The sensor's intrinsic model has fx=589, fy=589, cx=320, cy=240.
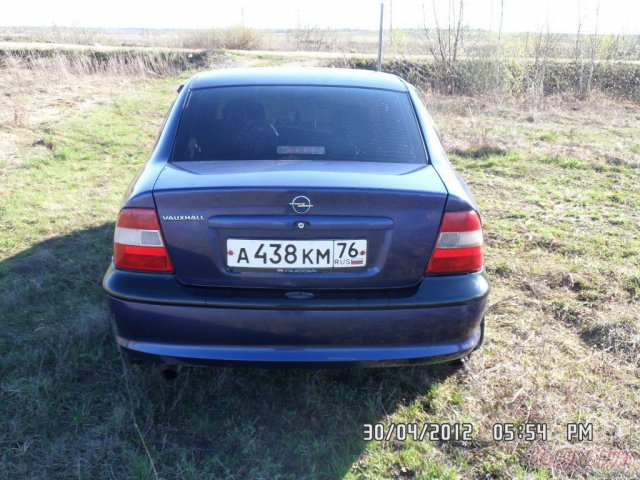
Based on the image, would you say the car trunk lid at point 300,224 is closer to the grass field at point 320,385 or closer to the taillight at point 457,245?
the taillight at point 457,245

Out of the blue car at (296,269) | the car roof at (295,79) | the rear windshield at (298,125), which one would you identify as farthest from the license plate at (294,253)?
the car roof at (295,79)

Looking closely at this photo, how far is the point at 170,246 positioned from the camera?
7.49 feet

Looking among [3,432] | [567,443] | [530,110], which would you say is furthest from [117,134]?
[530,110]

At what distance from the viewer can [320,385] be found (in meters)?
2.83

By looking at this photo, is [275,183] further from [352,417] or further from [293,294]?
[352,417]

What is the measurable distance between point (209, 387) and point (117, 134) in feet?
22.5

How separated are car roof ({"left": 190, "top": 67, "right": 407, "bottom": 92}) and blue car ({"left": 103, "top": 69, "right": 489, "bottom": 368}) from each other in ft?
3.09

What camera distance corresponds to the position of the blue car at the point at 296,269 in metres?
2.23

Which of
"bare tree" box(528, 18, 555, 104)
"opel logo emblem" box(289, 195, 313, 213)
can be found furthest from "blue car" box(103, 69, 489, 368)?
"bare tree" box(528, 18, 555, 104)

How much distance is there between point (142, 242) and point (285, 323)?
651mm

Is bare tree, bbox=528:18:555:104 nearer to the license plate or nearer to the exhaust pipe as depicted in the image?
the license plate

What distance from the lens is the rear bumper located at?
2244 millimetres

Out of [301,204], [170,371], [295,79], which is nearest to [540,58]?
[295,79]
